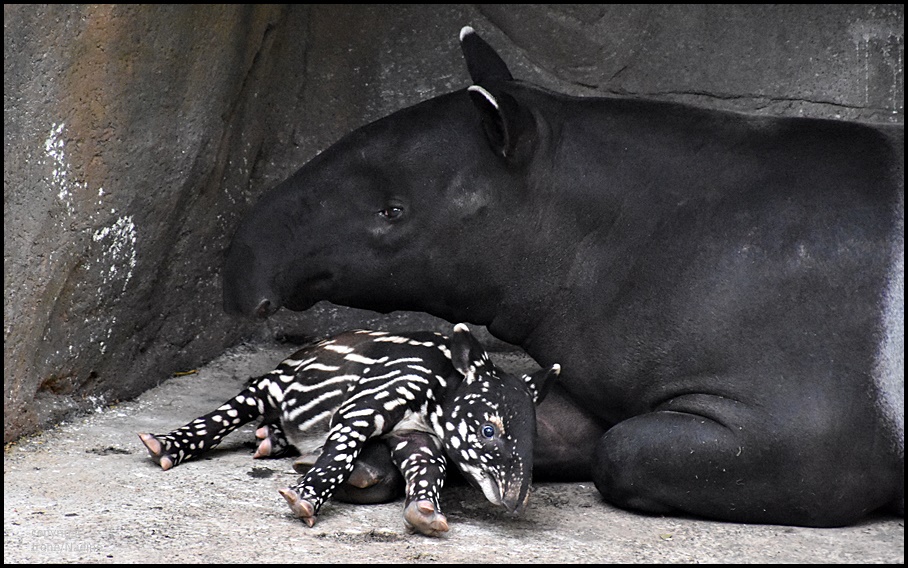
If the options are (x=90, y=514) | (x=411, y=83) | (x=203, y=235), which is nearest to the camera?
(x=90, y=514)

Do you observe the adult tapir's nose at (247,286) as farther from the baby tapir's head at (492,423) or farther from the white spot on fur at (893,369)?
the white spot on fur at (893,369)

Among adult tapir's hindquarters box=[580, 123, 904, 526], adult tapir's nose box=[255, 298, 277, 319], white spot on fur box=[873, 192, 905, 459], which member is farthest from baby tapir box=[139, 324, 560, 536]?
white spot on fur box=[873, 192, 905, 459]

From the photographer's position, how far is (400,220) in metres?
4.26

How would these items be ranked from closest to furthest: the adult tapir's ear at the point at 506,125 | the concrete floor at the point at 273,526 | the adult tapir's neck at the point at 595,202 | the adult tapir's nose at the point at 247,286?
1. the concrete floor at the point at 273,526
2. the adult tapir's ear at the point at 506,125
3. the adult tapir's neck at the point at 595,202
4. the adult tapir's nose at the point at 247,286

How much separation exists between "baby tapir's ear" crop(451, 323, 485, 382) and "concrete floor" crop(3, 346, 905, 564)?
0.43 metres

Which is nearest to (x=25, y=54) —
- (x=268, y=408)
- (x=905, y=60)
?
(x=268, y=408)

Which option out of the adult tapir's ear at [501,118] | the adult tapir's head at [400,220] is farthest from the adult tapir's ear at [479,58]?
the adult tapir's head at [400,220]

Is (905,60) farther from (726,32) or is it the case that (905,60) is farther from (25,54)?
(25,54)

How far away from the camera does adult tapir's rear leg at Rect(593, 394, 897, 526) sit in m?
3.76

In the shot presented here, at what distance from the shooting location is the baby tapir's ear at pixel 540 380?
3986 millimetres

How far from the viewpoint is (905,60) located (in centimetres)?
547

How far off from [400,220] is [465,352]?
593mm

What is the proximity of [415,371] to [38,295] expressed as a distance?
1.33m

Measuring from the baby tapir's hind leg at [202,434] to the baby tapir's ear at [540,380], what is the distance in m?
1.00
